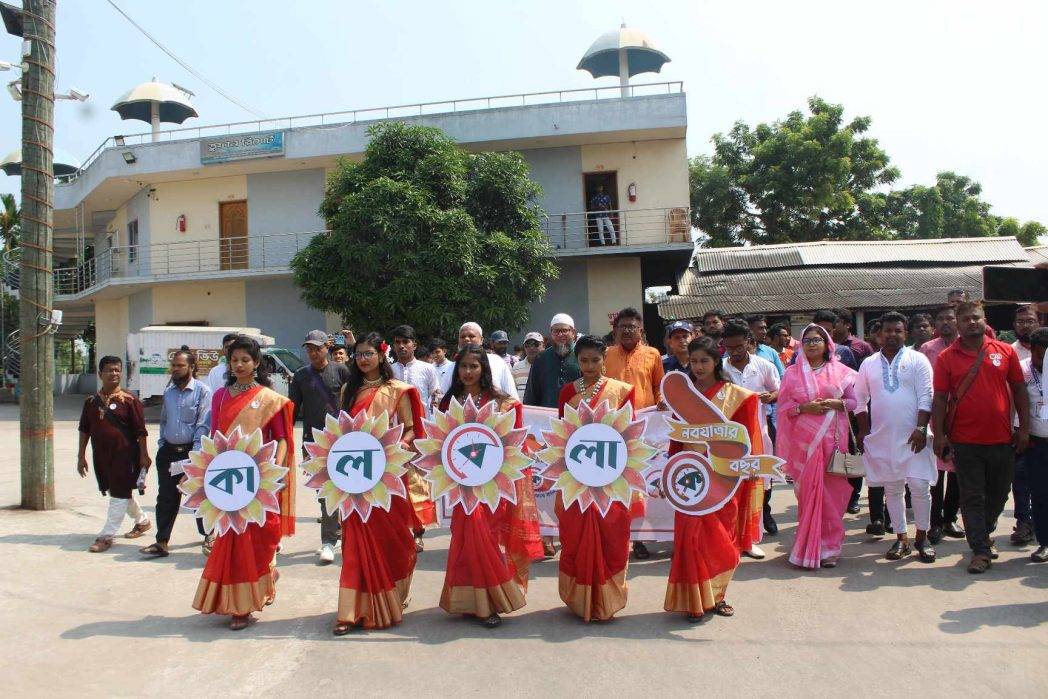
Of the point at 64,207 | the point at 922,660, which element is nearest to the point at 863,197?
the point at 922,660

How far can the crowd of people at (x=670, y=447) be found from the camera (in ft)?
14.6

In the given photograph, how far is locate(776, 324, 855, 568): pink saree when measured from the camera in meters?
5.52

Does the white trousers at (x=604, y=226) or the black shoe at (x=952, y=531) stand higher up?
the white trousers at (x=604, y=226)

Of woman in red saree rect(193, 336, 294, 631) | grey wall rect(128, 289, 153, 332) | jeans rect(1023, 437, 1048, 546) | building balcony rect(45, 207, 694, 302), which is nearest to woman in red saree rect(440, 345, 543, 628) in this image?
woman in red saree rect(193, 336, 294, 631)

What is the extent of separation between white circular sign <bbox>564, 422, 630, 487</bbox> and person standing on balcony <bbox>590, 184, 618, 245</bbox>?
1651cm

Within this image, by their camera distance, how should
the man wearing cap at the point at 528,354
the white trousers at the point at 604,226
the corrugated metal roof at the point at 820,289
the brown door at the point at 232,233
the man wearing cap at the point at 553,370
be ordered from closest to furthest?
the man wearing cap at the point at 553,370 < the man wearing cap at the point at 528,354 < the corrugated metal roof at the point at 820,289 < the white trousers at the point at 604,226 < the brown door at the point at 232,233

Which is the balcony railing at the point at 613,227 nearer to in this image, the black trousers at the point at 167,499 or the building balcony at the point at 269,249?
the building balcony at the point at 269,249

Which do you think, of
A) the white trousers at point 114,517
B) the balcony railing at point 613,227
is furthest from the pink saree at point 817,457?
the balcony railing at point 613,227

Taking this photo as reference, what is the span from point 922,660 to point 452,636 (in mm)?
2371

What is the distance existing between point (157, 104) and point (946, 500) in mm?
26132

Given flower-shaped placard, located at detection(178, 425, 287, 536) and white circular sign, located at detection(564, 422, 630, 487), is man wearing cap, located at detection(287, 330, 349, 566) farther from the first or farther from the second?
white circular sign, located at detection(564, 422, 630, 487)

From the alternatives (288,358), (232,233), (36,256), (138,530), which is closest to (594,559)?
(138,530)

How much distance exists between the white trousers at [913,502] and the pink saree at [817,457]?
0.40 meters

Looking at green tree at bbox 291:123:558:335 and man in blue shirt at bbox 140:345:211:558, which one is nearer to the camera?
man in blue shirt at bbox 140:345:211:558
